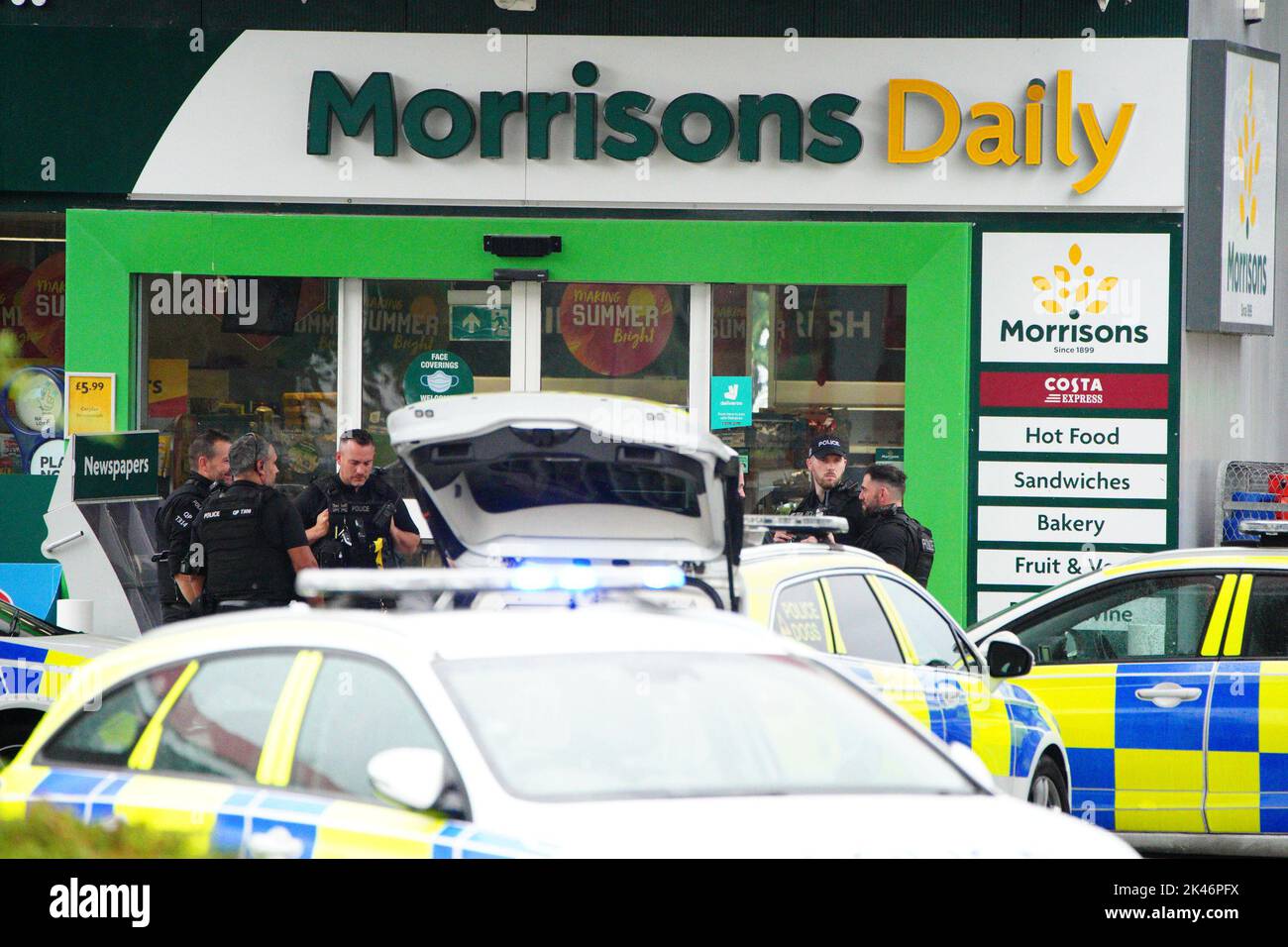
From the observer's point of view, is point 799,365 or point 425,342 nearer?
point 799,365

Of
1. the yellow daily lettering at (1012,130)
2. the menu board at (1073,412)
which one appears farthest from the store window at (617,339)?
the menu board at (1073,412)

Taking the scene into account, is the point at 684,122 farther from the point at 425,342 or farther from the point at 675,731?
the point at 675,731

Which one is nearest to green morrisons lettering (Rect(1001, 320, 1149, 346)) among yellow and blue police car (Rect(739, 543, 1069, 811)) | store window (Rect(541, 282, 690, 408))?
store window (Rect(541, 282, 690, 408))

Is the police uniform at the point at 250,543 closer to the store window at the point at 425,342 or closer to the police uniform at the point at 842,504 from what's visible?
the police uniform at the point at 842,504

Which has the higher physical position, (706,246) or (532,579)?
(706,246)

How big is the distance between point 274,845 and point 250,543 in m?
5.54

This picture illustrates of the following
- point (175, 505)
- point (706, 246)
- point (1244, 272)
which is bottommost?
point (175, 505)

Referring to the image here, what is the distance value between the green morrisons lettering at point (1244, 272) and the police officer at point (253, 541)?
807 centimetres

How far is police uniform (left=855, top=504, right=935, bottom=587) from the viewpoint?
1004 centimetres

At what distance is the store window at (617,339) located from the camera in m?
13.9

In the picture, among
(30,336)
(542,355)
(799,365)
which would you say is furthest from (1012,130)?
(30,336)

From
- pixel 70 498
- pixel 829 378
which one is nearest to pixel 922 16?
pixel 829 378

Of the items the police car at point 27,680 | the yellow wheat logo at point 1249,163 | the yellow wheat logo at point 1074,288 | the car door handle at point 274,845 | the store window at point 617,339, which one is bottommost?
the police car at point 27,680

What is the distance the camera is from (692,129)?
13727 mm
